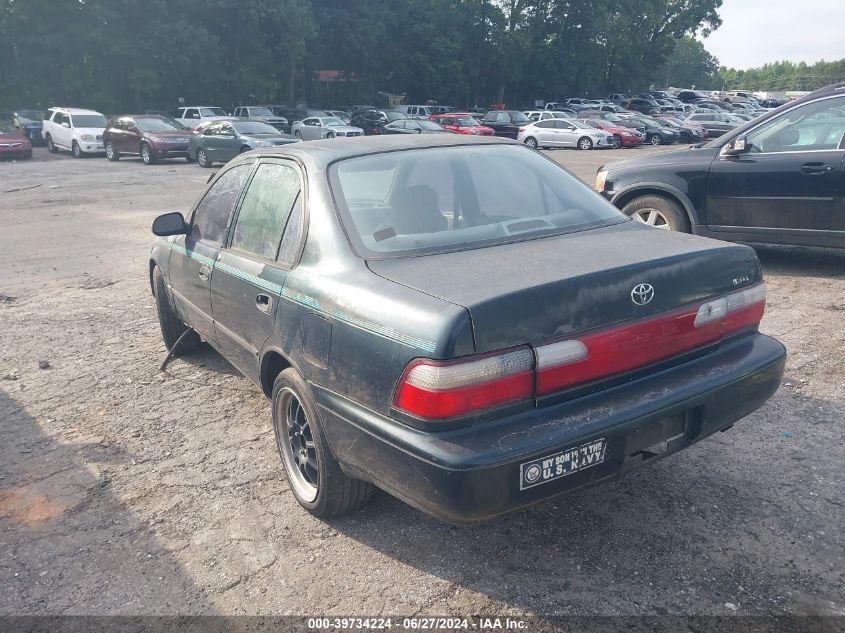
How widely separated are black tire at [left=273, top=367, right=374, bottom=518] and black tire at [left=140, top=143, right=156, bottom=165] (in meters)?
22.7

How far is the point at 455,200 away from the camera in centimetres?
362

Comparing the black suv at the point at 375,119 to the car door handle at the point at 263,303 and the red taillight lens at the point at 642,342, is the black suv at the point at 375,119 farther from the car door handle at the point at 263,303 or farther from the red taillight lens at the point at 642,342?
the red taillight lens at the point at 642,342

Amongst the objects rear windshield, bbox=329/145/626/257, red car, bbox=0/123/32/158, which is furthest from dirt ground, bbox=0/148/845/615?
red car, bbox=0/123/32/158

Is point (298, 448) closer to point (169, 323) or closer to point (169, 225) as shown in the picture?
point (169, 225)

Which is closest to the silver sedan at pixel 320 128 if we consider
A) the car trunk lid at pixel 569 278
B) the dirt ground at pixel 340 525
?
the dirt ground at pixel 340 525

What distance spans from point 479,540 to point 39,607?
180cm

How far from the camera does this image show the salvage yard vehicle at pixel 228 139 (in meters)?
21.6

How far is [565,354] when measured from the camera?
8.76 ft

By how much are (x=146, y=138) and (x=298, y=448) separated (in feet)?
75.5

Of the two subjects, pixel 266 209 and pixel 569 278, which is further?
pixel 266 209

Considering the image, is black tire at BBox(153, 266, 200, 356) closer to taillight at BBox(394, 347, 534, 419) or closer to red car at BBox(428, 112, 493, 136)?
taillight at BBox(394, 347, 534, 419)

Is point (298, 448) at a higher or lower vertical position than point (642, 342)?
lower

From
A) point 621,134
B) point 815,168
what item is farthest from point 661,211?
point 621,134

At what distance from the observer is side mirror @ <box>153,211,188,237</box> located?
14.9ft
